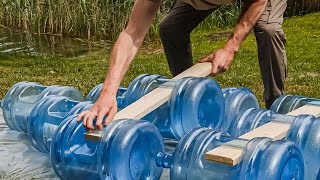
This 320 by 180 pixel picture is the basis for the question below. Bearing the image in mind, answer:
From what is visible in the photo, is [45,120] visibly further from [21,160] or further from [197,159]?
[197,159]

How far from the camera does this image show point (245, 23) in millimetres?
3582

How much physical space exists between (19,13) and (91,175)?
9147mm

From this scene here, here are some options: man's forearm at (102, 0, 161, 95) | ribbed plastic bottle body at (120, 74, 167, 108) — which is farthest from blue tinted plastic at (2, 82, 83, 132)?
man's forearm at (102, 0, 161, 95)

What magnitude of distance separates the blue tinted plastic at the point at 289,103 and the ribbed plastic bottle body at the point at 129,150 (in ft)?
3.21

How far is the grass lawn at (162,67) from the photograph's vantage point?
660 cm

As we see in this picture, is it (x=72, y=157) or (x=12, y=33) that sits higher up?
(x=72, y=157)

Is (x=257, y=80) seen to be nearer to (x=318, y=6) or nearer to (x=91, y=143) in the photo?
(x=91, y=143)

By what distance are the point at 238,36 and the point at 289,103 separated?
0.48 m

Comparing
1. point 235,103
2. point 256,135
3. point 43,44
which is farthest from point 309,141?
point 43,44

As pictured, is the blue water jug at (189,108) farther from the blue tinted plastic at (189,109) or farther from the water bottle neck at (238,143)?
the water bottle neck at (238,143)

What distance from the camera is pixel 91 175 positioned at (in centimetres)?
304

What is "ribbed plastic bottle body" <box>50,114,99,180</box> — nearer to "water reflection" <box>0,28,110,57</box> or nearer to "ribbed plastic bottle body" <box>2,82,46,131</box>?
"ribbed plastic bottle body" <box>2,82,46,131</box>

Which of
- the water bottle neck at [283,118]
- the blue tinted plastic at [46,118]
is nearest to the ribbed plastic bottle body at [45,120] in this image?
the blue tinted plastic at [46,118]

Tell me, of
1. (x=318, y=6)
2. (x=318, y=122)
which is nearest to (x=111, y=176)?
(x=318, y=122)
